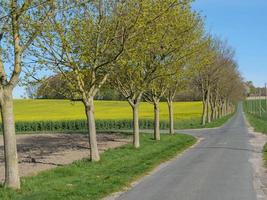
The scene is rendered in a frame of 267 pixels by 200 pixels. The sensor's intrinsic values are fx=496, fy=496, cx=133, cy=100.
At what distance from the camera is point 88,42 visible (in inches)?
814

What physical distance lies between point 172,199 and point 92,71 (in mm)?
10137

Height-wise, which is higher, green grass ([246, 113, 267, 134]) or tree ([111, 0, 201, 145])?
tree ([111, 0, 201, 145])

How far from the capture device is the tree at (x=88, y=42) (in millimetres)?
19078

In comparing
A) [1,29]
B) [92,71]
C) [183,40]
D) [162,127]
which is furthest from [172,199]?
[162,127]

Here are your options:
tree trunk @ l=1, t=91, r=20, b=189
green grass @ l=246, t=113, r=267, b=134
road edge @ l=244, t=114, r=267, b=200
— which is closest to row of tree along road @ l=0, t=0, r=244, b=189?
tree trunk @ l=1, t=91, r=20, b=189

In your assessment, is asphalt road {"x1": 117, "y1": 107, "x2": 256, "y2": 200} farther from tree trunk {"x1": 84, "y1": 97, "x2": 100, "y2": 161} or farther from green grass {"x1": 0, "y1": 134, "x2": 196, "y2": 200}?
tree trunk {"x1": 84, "y1": 97, "x2": 100, "y2": 161}

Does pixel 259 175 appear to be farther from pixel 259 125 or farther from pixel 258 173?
pixel 259 125

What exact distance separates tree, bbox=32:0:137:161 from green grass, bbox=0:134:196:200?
1879 mm

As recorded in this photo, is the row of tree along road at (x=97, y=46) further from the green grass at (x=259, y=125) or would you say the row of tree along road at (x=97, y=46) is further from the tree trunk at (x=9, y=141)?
the green grass at (x=259, y=125)

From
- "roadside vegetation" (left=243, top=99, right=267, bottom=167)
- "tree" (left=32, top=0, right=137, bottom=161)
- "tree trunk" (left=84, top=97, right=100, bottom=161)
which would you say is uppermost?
"tree" (left=32, top=0, right=137, bottom=161)

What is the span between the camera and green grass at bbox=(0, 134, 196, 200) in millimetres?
12727

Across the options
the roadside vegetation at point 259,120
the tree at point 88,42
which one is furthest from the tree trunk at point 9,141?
the roadside vegetation at point 259,120

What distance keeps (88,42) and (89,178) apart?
6.79 metres

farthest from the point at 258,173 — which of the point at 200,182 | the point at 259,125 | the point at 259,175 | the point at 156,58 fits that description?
the point at 259,125
